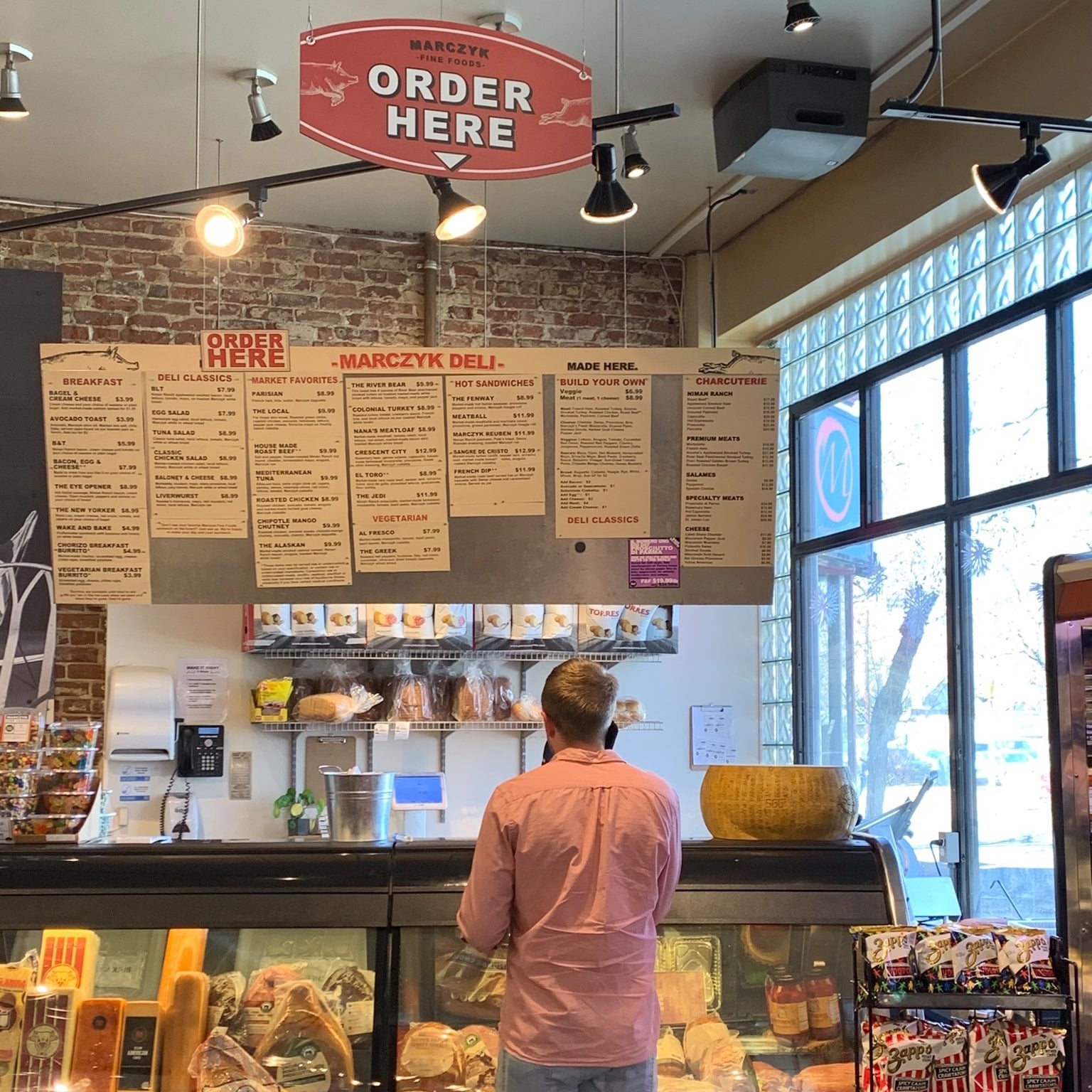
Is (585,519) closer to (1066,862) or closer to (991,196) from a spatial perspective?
(1066,862)

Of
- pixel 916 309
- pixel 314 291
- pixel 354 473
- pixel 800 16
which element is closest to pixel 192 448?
pixel 354 473

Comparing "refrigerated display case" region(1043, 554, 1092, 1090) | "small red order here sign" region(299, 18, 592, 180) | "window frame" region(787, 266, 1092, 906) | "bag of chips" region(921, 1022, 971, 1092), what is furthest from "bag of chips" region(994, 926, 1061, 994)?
"window frame" region(787, 266, 1092, 906)

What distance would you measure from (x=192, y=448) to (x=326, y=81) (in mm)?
1025

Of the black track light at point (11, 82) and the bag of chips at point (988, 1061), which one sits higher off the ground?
the black track light at point (11, 82)

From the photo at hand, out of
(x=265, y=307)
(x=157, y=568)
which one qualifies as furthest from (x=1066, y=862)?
(x=265, y=307)

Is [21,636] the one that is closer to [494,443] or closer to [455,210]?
[455,210]

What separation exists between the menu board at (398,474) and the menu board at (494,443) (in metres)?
0.04

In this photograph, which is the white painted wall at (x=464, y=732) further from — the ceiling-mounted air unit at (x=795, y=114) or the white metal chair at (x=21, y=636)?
the ceiling-mounted air unit at (x=795, y=114)

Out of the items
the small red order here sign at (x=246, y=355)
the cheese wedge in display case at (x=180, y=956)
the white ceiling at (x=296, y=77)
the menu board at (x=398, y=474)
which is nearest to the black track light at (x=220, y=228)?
the white ceiling at (x=296, y=77)

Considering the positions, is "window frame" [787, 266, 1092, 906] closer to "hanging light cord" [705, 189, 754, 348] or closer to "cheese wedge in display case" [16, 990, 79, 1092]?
"hanging light cord" [705, 189, 754, 348]

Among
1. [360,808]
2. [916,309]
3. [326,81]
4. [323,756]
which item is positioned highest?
[916,309]

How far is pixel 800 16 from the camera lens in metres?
A: 4.04

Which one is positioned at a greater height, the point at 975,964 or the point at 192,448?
the point at 192,448

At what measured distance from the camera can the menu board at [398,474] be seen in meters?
3.04
